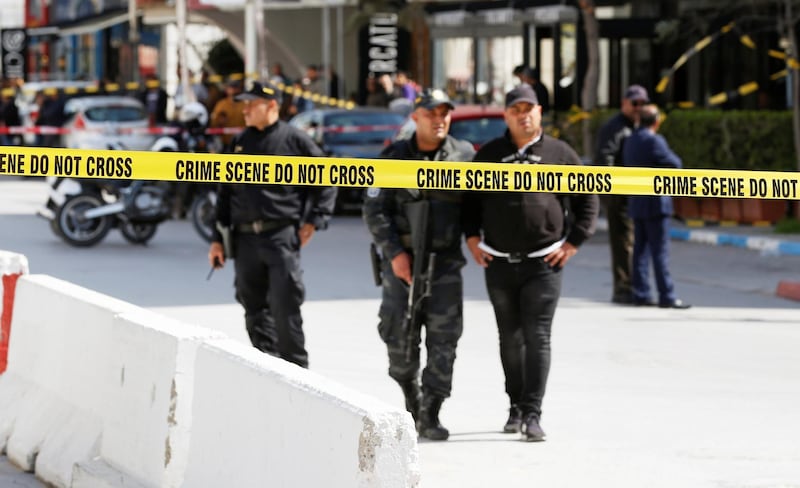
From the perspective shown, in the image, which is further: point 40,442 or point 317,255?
point 317,255

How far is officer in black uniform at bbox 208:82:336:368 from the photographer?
959cm

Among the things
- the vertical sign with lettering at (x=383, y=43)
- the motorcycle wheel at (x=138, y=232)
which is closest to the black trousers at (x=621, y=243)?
the motorcycle wheel at (x=138, y=232)

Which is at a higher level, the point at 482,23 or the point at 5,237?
the point at 482,23

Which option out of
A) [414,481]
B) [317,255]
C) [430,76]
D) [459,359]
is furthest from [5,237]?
[430,76]

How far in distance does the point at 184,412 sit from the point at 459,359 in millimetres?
5041

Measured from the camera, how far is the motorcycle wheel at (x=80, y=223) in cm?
1952

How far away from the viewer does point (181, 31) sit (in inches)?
1342

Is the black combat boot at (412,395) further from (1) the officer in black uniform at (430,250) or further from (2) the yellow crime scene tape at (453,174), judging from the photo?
(2) the yellow crime scene tape at (453,174)

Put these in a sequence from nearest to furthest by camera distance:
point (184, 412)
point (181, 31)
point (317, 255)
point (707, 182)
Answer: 1. point (184, 412)
2. point (707, 182)
3. point (317, 255)
4. point (181, 31)

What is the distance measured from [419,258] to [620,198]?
6.62 m

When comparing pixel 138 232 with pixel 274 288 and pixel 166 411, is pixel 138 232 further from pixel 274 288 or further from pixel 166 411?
pixel 166 411

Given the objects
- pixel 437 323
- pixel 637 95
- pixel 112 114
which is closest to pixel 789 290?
pixel 637 95

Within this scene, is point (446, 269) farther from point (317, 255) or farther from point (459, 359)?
point (317, 255)

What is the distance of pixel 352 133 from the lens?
24781 mm
